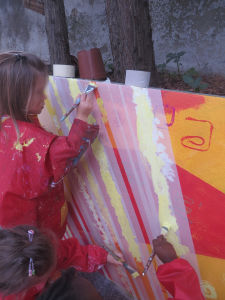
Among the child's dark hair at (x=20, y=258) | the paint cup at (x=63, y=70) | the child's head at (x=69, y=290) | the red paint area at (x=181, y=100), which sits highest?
the paint cup at (x=63, y=70)

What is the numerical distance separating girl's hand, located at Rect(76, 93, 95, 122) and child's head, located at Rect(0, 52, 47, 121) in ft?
0.63

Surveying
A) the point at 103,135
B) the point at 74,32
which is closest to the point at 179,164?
the point at 103,135

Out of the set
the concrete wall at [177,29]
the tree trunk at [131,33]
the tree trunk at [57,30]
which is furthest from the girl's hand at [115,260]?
the concrete wall at [177,29]

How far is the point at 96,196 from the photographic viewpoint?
1.47 m

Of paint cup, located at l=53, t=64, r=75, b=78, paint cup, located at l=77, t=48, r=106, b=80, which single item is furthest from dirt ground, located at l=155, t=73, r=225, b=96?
paint cup, located at l=53, t=64, r=75, b=78

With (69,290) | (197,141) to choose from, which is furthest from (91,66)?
(69,290)

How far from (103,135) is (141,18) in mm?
1679

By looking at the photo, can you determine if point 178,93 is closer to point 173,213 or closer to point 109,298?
point 173,213

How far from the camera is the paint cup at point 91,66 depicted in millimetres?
1702

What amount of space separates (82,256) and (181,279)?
626 millimetres

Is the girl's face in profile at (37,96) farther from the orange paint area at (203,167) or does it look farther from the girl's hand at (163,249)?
the girl's hand at (163,249)

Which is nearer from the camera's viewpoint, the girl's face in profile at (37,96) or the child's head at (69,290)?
the child's head at (69,290)

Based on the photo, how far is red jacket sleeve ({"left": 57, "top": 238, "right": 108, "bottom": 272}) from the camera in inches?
59.6

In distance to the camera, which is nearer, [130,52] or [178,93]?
[178,93]
